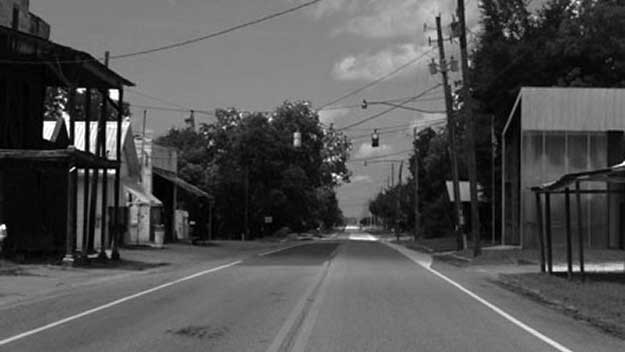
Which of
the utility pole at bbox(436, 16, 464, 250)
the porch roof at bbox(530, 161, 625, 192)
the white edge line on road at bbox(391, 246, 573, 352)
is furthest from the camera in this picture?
the utility pole at bbox(436, 16, 464, 250)

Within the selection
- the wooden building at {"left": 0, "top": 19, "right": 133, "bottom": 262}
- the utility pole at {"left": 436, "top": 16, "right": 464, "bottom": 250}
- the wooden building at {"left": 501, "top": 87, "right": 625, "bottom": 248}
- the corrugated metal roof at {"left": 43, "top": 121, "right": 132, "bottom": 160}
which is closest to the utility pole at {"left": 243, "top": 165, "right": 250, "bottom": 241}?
the corrugated metal roof at {"left": 43, "top": 121, "right": 132, "bottom": 160}

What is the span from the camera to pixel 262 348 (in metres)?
10.4

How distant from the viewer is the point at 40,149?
105ft

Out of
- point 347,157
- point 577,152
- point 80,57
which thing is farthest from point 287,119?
point 80,57

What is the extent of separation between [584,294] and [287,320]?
26.2 ft

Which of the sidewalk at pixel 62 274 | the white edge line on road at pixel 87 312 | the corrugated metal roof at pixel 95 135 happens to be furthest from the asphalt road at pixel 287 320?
the corrugated metal roof at pixel 95 135

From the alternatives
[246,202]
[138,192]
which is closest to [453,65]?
[138,192]

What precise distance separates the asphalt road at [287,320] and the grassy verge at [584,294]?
18.6 inches

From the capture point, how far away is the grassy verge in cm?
1444

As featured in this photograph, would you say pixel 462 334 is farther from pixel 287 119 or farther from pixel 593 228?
pixel 287 119

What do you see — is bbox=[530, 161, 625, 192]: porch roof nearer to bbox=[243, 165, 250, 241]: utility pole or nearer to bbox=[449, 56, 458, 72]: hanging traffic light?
bbox=[449, 56, 458, 72]: hanging traffic light

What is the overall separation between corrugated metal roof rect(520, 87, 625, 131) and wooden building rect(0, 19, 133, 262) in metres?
21.2

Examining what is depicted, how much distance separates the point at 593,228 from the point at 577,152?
396cm

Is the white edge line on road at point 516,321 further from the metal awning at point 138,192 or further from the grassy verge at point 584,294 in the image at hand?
the metal awning at point 138,192
